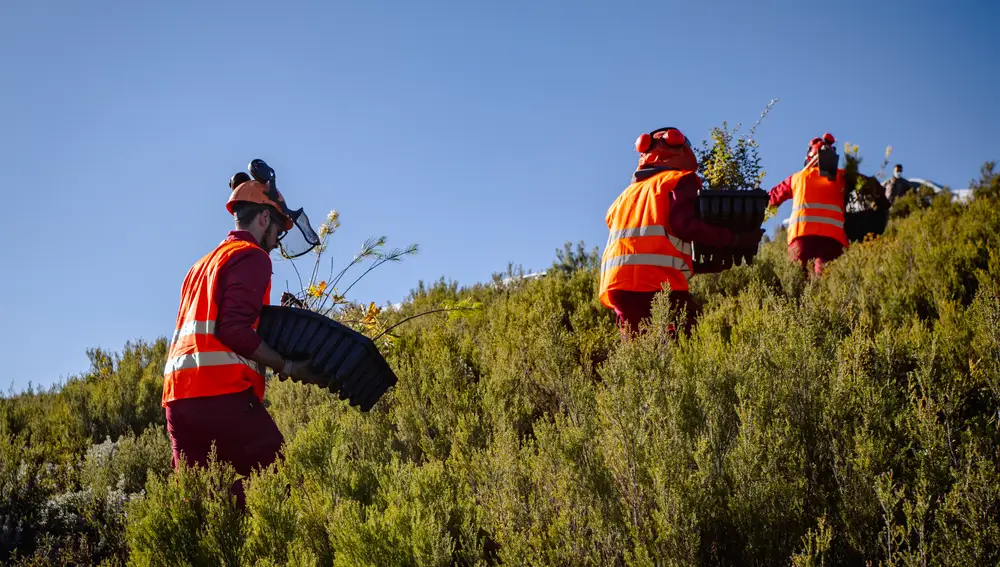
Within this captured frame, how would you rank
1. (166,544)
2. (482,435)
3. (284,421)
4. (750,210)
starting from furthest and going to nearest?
(284,421)
(750,210)
(482,435)
(166,544)

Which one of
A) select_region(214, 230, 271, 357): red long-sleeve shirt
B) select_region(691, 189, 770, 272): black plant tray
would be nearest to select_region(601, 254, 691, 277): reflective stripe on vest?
select_region(691, 189, 770, 272): black plant tray

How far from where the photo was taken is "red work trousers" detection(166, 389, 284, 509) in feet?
12.2

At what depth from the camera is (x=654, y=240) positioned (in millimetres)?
4809

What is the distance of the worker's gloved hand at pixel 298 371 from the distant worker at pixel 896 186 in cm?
1539

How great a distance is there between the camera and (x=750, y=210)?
14.7 ft

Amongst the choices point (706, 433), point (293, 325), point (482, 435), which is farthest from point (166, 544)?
point (706, 433)

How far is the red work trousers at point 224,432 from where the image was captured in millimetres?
3729

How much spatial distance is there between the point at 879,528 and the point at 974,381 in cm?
146

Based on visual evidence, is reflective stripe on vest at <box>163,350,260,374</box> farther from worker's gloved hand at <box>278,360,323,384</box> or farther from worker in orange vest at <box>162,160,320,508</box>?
worker's gloved hand at <box>278,360,323,384</box>

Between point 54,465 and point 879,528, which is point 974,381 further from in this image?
point 54,465

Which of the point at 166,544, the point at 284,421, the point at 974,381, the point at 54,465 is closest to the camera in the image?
the point at 166,544

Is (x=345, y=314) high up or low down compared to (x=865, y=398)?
up

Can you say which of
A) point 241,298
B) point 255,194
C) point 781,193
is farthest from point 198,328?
point 781,193

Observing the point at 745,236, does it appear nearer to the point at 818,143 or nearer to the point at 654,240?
the point at 654,240
